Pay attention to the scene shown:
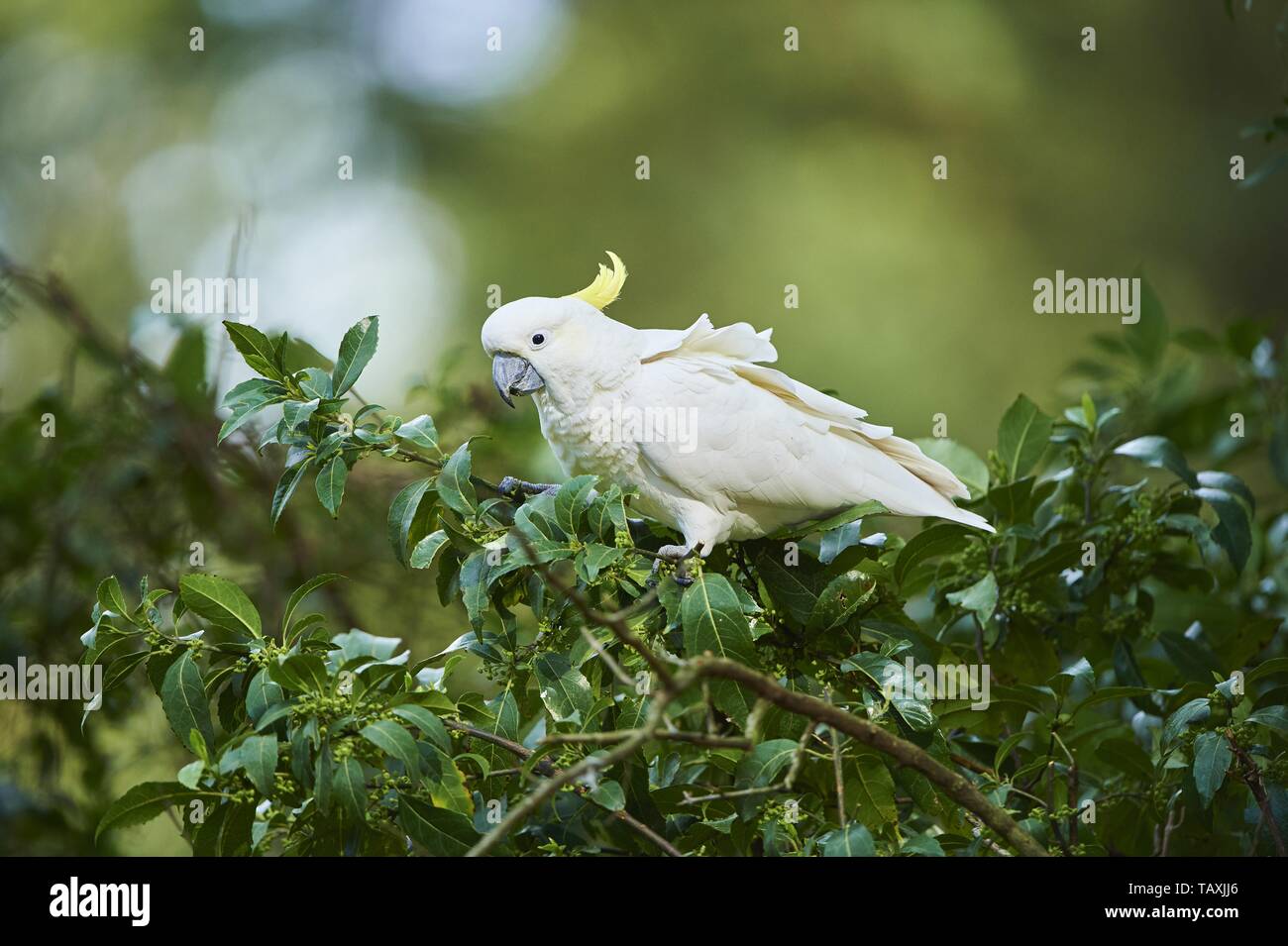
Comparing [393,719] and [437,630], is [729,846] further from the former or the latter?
[437,630]

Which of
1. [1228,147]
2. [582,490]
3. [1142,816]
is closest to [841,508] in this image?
[582,490]

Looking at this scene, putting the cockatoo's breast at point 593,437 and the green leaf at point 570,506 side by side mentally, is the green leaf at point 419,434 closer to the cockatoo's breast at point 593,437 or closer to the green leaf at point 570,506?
the green leaf at point 570,506

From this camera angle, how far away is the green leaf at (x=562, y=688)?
130 cm

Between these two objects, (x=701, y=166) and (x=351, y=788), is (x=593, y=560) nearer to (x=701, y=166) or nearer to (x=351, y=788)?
(x=351, y=788)

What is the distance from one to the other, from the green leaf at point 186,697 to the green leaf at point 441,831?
0.26m

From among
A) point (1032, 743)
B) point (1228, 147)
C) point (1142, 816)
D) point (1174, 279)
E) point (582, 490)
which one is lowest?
point (1142, 816)

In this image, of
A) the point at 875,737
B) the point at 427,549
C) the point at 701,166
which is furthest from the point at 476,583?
the point at 701,166

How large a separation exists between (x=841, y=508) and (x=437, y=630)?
5.36 feet

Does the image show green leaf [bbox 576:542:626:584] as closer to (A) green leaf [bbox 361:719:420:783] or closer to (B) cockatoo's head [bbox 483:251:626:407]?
(A) green leaf [bbox 361:719:420:783]

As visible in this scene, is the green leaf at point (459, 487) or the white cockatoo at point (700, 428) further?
the white cockatoo at point (700, 428)

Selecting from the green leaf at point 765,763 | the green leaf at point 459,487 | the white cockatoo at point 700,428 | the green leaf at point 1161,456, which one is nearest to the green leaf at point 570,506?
the green leaf at point 459,487

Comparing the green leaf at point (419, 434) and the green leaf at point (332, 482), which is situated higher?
the green leaf at point (419, 434)

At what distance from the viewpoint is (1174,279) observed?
19.2 feet

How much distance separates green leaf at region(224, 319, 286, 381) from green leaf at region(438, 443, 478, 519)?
0.25 meters
